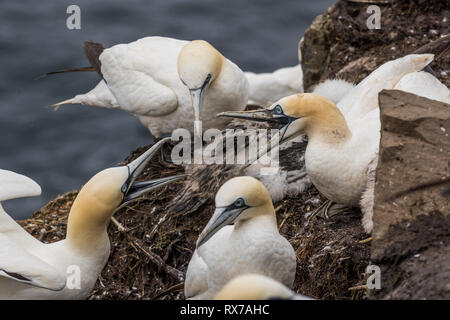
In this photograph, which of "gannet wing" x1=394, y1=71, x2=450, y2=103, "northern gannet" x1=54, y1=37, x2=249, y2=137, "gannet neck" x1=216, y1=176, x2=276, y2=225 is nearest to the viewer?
"gannet neck" x1=216, y1=176, x2=276, y2=225

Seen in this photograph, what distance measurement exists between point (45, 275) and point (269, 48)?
854 cm

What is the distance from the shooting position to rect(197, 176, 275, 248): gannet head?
4.98 m

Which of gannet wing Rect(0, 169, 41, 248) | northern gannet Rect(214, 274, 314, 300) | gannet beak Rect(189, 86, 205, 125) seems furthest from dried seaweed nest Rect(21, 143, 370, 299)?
northern gannet Rect(214, 274, 314, 300)

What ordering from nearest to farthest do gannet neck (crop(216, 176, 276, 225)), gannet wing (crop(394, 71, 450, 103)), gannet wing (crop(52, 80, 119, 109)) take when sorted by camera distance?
gannet neck (crop(216, 176, 276, 225)) → gannet wing (crop(394, 71, 450, 103)) → gannet wing (crop(52, 80, 119, 109))

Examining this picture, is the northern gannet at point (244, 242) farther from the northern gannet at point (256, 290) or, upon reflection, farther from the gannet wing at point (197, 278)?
the northern gannet at point (256, 290)

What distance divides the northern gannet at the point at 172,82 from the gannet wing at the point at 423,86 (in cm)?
159

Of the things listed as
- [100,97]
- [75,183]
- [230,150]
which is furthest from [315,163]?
[75,183]

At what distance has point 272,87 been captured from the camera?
10.3 m

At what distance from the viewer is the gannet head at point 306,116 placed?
5711 millimetres

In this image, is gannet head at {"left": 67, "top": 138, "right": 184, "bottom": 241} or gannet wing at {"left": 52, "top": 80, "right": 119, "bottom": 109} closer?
gannet head at {"left": 67, "top": 138, "right": 184, "bottom": 241}

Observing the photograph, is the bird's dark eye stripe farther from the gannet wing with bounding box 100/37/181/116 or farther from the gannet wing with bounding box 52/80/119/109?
the gannet wing with bounding box 52/80/119/109

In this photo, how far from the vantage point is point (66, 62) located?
12.4 m

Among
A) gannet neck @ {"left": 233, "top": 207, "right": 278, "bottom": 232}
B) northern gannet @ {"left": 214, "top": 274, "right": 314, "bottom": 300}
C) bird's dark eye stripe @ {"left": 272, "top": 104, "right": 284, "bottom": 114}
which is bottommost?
gannet neck @ {"left": 233, "top": 207, "right": 278, "bottom": 232}

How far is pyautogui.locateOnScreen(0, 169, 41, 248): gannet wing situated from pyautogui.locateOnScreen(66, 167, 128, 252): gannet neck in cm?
34
